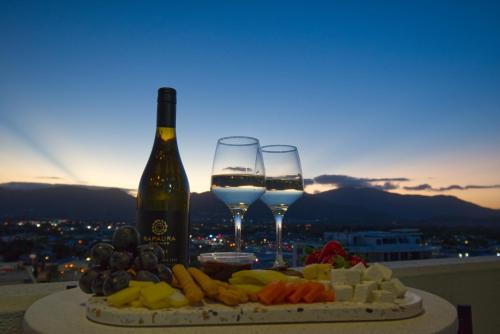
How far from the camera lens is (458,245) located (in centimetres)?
486

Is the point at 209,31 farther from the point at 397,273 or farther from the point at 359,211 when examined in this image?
the point at 359,211

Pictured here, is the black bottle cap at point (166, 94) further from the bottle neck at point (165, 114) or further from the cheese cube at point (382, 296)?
the cheese cube at point (382, 296)

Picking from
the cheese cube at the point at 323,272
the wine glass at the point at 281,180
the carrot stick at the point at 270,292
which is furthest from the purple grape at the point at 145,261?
the wine glass at the point at 281,180

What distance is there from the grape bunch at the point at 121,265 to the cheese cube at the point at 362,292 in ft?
1.43

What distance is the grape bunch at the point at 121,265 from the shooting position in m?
0.95

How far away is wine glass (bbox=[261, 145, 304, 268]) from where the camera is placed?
160cm

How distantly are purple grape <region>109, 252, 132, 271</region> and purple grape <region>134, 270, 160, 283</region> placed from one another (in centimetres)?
4

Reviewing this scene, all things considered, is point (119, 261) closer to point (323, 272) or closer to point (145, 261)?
point (145, 261)

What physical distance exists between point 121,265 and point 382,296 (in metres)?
0.58

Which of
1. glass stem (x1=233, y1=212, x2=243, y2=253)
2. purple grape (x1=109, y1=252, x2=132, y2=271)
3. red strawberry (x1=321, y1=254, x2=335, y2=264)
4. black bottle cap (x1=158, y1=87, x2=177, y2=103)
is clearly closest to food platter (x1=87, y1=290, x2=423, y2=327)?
purple grape (x1=109, y1=252, x2=132, y2=271)

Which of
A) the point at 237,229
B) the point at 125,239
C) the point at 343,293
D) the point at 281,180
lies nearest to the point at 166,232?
the point at 237,229

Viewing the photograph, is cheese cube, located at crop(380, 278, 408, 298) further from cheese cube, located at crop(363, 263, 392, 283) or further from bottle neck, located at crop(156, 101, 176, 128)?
bottle neck, located at crop(156, 101, 176, 128)

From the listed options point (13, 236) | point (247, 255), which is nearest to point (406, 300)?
point (247, 255)

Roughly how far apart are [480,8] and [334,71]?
2832 millimetres
